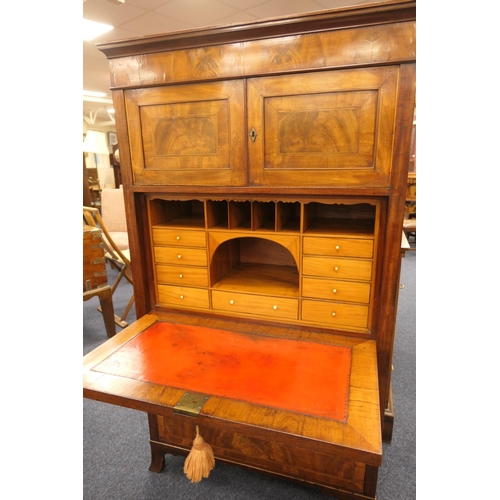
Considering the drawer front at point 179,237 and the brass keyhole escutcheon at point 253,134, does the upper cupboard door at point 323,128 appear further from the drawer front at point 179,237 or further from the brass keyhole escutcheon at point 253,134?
the drawer front at point 179,237

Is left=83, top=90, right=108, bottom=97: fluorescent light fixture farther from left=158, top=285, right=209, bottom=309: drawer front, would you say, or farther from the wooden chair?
left=158, top=285, right=209, bottom=309: drawer front

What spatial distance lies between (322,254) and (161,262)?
2.38 feet

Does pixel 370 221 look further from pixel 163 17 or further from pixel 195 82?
pixel 163 17

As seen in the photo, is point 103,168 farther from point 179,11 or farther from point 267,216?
point 267,216

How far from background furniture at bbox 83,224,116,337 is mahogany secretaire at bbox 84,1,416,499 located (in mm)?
1298

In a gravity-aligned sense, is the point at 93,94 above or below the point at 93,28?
above

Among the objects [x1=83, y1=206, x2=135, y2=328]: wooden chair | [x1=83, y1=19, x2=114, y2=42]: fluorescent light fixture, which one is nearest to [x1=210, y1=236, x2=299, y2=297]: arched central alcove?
[x1=83, y1=206, x2=135, y2=328]: wooden chair

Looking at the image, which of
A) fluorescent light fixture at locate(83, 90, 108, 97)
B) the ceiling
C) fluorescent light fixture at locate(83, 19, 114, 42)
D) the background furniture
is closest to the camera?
the background furniture

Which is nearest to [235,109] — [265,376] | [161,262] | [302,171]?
[302,171]

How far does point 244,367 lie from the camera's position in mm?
1147

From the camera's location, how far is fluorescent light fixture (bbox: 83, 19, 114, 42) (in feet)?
11.7

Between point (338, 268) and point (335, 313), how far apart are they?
181 mm

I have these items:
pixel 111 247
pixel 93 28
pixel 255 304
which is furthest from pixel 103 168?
pixel 255 304

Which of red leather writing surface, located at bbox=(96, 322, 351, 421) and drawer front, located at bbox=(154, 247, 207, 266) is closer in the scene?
red leather writing surface, located at bbox=(96, 322, 351, 421)
